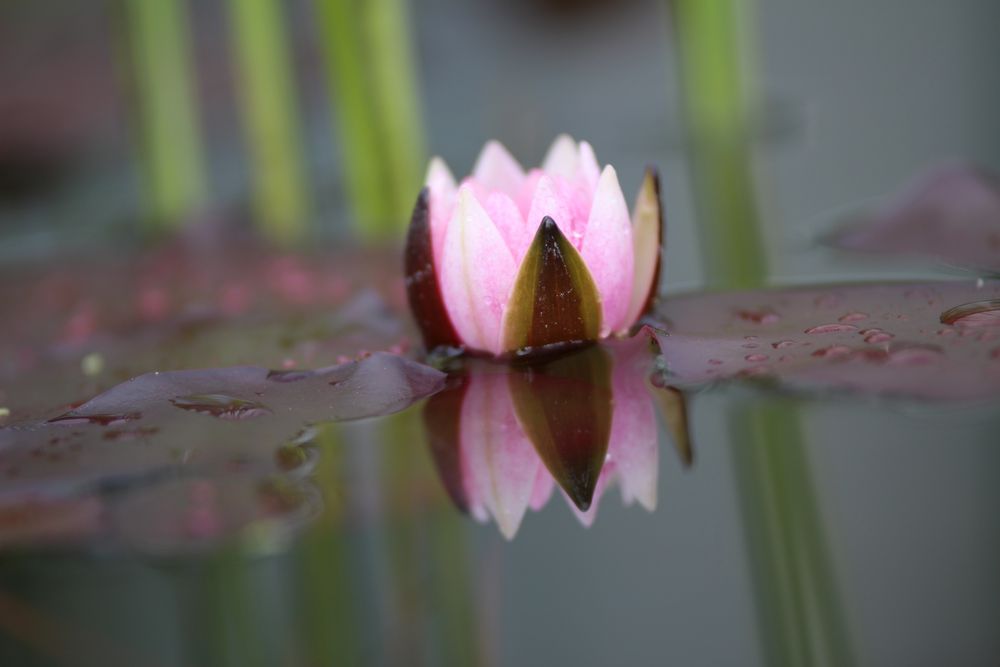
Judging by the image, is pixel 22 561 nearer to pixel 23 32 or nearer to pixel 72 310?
pixel 72 310

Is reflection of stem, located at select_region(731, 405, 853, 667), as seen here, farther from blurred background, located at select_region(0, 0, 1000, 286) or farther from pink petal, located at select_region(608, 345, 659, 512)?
blurred background, located at select_region(0, 0, 1000, 286)

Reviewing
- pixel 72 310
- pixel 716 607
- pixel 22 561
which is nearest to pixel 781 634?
pixel 716 607

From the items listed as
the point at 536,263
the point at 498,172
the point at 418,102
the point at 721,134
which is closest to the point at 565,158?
the point at 498,172

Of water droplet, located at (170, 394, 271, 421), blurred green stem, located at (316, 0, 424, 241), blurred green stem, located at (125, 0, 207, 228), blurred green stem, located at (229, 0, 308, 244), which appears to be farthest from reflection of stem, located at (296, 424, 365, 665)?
blurred green stem, located at (125, 0, 207, 228)

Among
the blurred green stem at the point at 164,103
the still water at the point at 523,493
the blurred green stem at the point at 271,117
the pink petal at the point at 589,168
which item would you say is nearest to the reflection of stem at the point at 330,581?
the still water at the point at 523,493

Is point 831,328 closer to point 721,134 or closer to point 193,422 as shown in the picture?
point 193,422

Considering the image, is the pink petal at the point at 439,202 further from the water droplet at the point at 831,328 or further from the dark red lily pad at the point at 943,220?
the dark red lily pad at the point at 943,220
